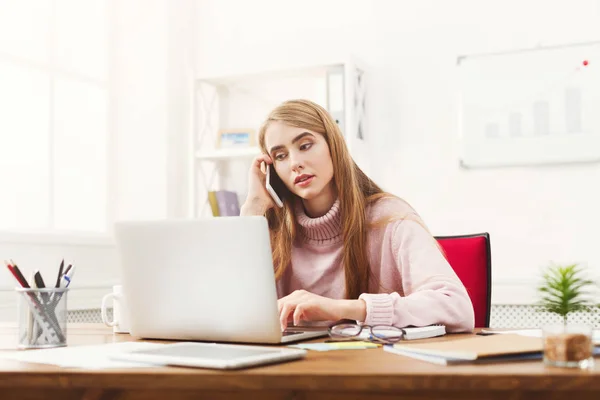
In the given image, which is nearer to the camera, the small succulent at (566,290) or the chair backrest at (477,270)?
the chair backrest at (477,270)

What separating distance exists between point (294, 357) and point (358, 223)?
0.82 meters

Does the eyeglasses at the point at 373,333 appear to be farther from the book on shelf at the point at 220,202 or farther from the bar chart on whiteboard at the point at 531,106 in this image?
the book on shelf at the point at 220,202

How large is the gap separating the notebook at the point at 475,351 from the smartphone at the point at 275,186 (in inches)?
35.1

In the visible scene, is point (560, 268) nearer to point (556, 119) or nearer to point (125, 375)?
point (556, 119)

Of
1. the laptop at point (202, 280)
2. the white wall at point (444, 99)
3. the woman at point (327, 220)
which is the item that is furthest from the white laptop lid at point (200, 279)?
the white wall at point (444, 99)

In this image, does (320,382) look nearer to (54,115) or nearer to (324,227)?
(324,227)

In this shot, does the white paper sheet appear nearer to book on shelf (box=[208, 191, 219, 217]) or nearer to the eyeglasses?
the eyeglasses

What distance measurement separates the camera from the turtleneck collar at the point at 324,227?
1.75m

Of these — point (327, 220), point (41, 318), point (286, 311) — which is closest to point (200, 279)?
point (286, 311)

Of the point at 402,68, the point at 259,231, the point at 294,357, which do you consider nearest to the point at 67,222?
the point at 402,68

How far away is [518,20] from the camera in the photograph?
9.75 ft

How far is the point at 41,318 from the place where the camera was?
1.18 m

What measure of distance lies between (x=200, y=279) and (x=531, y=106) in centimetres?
213

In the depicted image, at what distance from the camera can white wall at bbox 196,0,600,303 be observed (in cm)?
289
